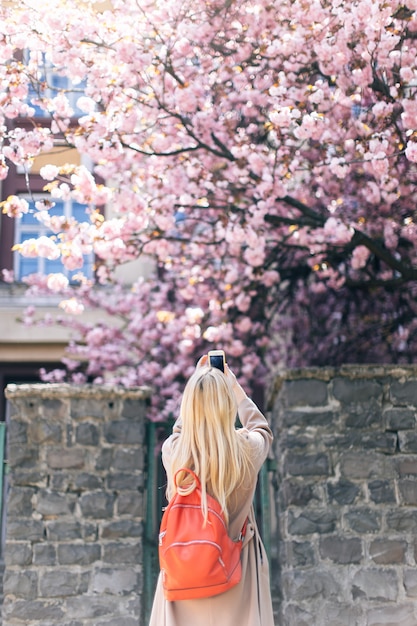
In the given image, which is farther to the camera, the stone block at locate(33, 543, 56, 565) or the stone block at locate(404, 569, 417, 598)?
the stone block at locate(33, 543, 56, 565)

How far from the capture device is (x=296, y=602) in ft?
18.6

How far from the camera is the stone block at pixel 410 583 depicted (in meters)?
5.64

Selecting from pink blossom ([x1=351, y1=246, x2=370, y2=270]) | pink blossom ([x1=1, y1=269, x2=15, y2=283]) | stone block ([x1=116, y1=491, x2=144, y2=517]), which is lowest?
stone block ([x1=116, y1=491, x2=144, y2=517])

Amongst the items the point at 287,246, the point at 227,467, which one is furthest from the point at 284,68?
the point at 227,467

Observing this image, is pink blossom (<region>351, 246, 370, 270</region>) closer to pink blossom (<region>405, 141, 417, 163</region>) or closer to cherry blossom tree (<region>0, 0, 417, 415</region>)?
cherry blossom tree (<region>0, 0, 417, 415</region>)

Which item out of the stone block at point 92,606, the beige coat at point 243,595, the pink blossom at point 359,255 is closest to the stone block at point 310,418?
the stone block at point 92,606

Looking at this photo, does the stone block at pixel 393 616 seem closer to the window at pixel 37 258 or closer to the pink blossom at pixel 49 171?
the pink blossom at pixel 49 171

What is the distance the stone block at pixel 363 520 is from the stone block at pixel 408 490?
20 centimetres

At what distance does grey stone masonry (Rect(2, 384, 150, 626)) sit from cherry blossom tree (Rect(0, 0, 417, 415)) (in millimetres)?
1571

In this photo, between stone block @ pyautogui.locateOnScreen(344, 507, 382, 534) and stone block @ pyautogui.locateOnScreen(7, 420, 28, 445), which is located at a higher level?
stone block @ pyautogui.locateOnScreen(7, 420, 28, 445)

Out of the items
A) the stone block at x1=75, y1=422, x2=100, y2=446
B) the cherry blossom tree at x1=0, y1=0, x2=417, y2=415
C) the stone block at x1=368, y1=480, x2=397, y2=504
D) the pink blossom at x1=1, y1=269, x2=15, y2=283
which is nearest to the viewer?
the stone block at x1=368, y1=480, x2=397, y2=504

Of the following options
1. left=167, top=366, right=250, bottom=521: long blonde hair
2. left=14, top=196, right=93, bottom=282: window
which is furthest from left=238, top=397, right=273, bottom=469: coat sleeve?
left=14, top=196, right=93, bottom=282: window

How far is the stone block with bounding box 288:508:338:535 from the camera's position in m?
5.79

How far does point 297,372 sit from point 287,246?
2.77 meters
